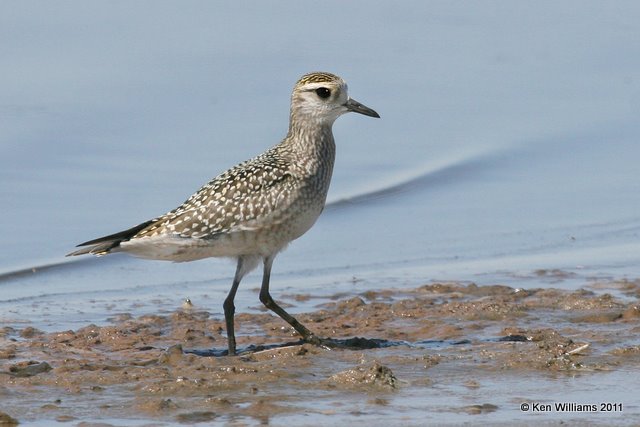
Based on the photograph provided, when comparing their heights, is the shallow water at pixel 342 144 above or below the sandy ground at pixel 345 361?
above

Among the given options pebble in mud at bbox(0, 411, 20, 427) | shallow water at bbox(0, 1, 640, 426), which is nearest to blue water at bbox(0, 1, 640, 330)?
shallow water at bbox(0, 1, 640, 426)

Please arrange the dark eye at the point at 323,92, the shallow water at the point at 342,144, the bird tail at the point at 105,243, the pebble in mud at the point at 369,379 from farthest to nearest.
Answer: the shallow water at the point at 342,144 < the dark eye at the point at 323,92 < the bird tail at the point at 105,243 < the pebble in mud at the point at 369,379

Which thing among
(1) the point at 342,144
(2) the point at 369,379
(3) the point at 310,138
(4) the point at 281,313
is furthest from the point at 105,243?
(1) the point at 342,144

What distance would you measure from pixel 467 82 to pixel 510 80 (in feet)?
2.17

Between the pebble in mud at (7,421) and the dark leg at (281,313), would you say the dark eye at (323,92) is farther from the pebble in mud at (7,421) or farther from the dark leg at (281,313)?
the pebble in mud at (7,421)

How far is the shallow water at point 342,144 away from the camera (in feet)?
40.4

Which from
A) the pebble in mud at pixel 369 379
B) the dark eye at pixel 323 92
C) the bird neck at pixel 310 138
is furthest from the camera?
the dark eye at pixel 323 92

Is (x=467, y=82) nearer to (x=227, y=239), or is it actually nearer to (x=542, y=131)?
(x=542, y=131)

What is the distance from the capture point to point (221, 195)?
9844 mm

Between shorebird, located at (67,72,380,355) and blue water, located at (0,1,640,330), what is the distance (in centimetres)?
122

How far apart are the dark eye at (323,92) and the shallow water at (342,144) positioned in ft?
5.65

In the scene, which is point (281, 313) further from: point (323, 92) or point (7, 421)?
point (7, 421)

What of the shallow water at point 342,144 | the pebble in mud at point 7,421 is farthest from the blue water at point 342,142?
the pebble in mud at point 7,421

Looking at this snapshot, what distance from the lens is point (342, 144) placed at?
16.1m
